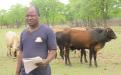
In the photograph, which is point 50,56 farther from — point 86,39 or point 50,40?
point 86,39

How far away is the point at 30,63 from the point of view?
473cm

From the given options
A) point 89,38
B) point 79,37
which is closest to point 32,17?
point 89,38

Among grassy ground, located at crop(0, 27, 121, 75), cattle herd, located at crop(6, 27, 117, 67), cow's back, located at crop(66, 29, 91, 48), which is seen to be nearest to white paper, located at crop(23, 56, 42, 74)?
grassy ground, located at crop(0, 27, 121, 75)

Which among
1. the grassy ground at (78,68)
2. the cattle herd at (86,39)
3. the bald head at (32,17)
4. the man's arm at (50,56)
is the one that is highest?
the bald head at (32,17)

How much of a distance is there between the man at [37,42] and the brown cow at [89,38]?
321 inches

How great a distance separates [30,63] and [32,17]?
66 centimetres

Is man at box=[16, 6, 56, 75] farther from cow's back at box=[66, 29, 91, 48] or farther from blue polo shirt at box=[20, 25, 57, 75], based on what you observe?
cow's back at box=[66, 29, 91, 48]

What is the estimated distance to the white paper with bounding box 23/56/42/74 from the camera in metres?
4.68

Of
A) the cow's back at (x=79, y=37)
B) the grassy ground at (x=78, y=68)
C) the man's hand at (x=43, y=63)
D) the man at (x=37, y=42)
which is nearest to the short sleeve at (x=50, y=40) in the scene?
the man at (x=37, y=42)

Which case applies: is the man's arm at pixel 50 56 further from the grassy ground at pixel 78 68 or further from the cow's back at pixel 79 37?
the cow's back at pixel 79 37

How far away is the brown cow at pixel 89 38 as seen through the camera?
42.7ft

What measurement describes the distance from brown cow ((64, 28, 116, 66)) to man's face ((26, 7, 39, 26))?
829 centimetres

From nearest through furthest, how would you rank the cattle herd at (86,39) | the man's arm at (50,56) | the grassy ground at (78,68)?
the man's arm at (50,56)
the grassy ground at (78,68)
the cattle herd at (86,39)

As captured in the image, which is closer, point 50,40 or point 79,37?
point 50,40
